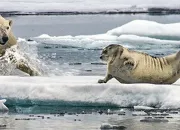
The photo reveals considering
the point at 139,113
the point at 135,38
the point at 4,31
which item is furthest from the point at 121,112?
the point at 135,38

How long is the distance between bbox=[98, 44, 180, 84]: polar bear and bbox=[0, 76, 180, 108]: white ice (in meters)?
0.64

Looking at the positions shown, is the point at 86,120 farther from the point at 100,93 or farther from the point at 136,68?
the point at 136,68

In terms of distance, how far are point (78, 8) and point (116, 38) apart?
1568 centimetres

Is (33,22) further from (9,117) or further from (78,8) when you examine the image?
(9,117)

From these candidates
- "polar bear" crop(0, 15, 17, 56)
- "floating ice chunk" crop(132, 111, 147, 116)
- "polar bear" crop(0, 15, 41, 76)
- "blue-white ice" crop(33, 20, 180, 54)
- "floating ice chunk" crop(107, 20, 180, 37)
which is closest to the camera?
"floating ice chunk" crop(132, 111, 147, 116)

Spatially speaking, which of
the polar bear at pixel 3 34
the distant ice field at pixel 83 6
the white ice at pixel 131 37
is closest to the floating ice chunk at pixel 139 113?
the polar bear at pixel 3 34

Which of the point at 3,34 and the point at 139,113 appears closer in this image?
the point at 139,113

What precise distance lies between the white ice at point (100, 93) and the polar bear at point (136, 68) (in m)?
0.64

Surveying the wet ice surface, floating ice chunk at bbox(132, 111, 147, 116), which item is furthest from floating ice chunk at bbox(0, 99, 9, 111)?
floating ice chunk at bbox(132, 111, 147, 116)

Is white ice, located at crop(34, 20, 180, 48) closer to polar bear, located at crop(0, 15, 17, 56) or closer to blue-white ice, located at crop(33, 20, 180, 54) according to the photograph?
blue-white ice, located at crop(33, 20, 180, 54)

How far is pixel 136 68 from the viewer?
31.3 ft

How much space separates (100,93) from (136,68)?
1.00 meters

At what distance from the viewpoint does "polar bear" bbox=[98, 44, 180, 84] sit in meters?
9.48

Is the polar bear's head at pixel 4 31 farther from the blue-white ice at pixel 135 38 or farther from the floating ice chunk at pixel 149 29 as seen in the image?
the floating ice chunk at pixel 149 29
